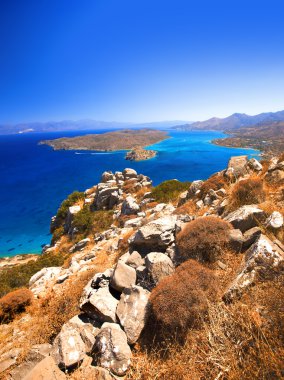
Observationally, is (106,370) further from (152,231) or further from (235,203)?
(235,203)

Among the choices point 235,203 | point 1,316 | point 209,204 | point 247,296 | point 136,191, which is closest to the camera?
point 247,296

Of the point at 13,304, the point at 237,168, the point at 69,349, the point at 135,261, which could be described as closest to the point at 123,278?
the point at 135,261

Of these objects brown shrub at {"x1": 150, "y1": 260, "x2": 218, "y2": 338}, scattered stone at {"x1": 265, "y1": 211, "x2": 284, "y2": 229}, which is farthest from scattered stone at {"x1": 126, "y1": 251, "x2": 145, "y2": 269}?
scattered stone at {"x1": 265, "y1": 211, "x2": 284, "y2": 229}

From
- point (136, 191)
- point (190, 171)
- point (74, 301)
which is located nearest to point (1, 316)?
point (74, 301)

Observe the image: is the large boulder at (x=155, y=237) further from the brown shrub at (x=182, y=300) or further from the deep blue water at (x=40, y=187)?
the deep blue water at (x=40, y=187)

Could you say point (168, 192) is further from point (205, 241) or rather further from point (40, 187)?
point (40, 187)

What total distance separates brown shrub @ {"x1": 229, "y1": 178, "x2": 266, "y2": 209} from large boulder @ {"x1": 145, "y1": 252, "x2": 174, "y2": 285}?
15.7 feet

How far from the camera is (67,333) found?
5594 millimetres

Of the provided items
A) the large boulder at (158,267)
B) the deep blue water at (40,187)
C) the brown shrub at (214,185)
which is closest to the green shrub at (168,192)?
the brown shrub at (214,185)

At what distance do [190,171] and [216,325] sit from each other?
12053 centimetres

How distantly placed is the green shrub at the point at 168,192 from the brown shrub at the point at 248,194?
11.7m

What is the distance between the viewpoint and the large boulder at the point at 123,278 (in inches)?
278

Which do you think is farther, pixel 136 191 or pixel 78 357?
pixel 136 191

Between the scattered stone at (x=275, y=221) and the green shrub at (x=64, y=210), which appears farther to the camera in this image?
the green shrub at (x=64, y=210)
